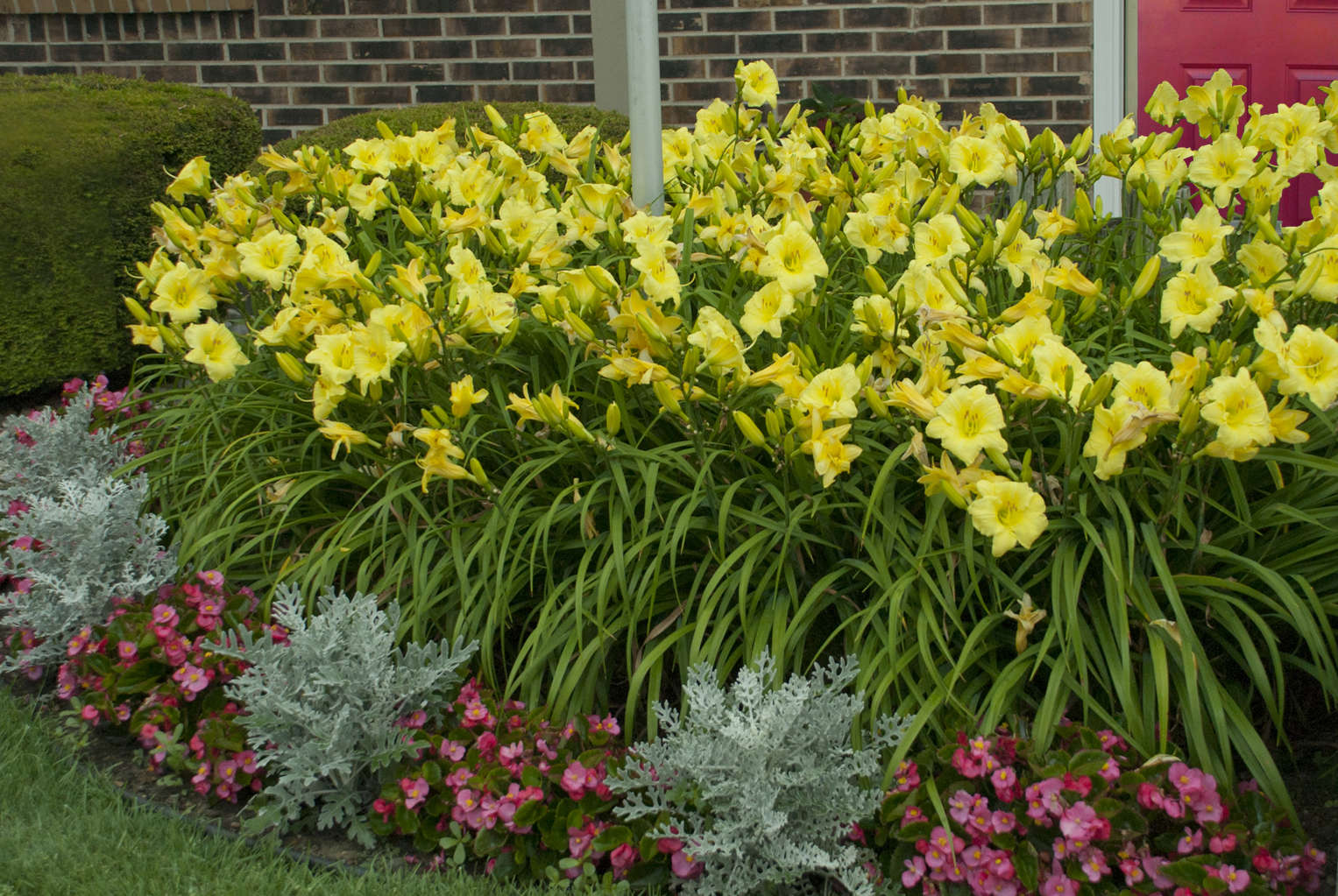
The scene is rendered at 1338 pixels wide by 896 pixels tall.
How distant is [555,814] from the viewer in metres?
2.07

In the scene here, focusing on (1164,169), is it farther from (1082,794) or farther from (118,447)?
(118,447)

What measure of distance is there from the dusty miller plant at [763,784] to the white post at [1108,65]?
14.5 feet

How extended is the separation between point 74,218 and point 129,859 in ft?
Answer: 9.22

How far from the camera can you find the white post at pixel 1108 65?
5793 millimetres

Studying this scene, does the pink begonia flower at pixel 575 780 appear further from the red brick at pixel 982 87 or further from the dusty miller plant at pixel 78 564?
the red brick at pixel 982 87

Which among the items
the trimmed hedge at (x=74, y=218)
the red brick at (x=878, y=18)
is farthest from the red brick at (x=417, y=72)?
the red brick at (x=878, y=18)

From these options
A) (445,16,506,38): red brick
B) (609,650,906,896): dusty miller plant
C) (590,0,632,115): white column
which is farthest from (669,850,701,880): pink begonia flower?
(445,16,506,38): red brick

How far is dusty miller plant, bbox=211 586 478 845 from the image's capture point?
2.15 meters

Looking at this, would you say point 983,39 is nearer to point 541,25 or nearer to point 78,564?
point 541,25

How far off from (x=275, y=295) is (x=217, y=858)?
1.63 metres

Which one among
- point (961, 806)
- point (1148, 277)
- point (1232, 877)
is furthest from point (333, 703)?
point (1148, 277)

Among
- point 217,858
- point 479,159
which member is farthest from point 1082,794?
point 479,159

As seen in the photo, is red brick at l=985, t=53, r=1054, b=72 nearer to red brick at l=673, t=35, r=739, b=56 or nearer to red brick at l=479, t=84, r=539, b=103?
red brick at l=673, t=35, r=739, b=56

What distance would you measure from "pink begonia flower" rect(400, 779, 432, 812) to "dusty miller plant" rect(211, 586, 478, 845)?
49 mm
